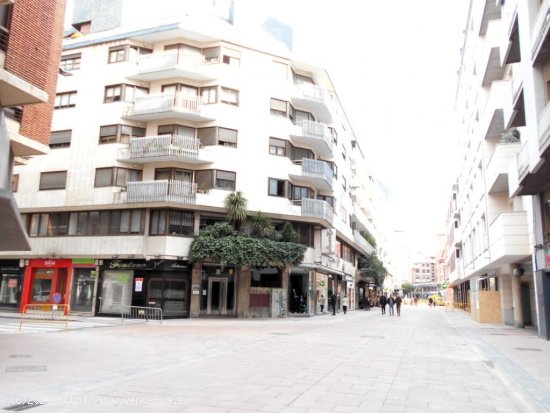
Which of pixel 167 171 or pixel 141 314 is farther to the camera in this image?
pixel 167 171

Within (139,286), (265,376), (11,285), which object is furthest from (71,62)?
(265,376)

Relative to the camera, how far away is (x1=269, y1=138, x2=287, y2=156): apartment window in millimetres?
32812

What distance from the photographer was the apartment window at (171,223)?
2922 centimetres

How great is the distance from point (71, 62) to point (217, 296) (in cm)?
1998

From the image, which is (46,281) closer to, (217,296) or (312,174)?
(217,296)

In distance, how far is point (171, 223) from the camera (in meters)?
29.3

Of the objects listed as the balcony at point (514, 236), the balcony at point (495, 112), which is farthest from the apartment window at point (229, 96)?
the balcony at point (514, 236)

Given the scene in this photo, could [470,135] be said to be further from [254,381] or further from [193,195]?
[254,381]

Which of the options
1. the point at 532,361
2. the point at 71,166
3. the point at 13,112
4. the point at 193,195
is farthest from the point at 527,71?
the point at 71,166

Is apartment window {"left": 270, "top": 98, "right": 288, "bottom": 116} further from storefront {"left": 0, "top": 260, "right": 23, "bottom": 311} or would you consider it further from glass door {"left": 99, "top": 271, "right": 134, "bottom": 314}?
storefront {"left": 0, "top": 260, "right": 23, "bottom": 311}

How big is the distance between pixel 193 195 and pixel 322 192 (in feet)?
41.2

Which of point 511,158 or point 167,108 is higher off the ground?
point 167,108

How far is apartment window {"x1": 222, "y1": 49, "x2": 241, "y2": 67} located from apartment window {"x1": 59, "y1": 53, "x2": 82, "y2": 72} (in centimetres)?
1066

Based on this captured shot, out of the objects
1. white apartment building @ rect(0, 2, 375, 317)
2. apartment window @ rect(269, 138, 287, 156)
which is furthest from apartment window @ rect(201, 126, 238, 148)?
apartment window @ rect(269, 138, 287, 156)
